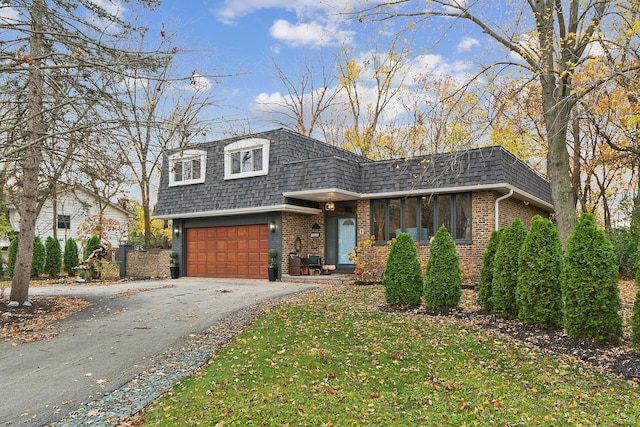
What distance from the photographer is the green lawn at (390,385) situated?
4.17 meters

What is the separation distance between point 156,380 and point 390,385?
258cm

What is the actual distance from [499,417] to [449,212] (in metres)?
10.1

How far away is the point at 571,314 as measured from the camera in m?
6.16

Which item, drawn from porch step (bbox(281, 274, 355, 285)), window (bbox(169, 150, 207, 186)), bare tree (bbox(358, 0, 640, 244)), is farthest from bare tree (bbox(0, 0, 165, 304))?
window (bbox(169, 150, 207, 186))

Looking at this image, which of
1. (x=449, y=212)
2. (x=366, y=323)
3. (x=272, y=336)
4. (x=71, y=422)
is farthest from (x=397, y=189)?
(x=71, y=422)

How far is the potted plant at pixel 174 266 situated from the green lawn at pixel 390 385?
11.8 m

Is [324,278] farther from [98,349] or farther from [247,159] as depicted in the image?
[98,349]

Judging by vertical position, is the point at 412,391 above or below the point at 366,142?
below

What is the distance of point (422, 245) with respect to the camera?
46.3 feet

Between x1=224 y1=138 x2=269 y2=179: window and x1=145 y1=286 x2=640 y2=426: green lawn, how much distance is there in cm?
947

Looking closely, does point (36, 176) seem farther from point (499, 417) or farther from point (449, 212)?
point (449, 212)

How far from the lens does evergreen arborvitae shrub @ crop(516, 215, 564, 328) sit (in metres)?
6.87

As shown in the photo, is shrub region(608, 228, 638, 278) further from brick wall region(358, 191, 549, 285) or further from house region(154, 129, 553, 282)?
brick wall region(358, 191, 549, 285)

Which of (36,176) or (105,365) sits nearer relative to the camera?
(105,365)
